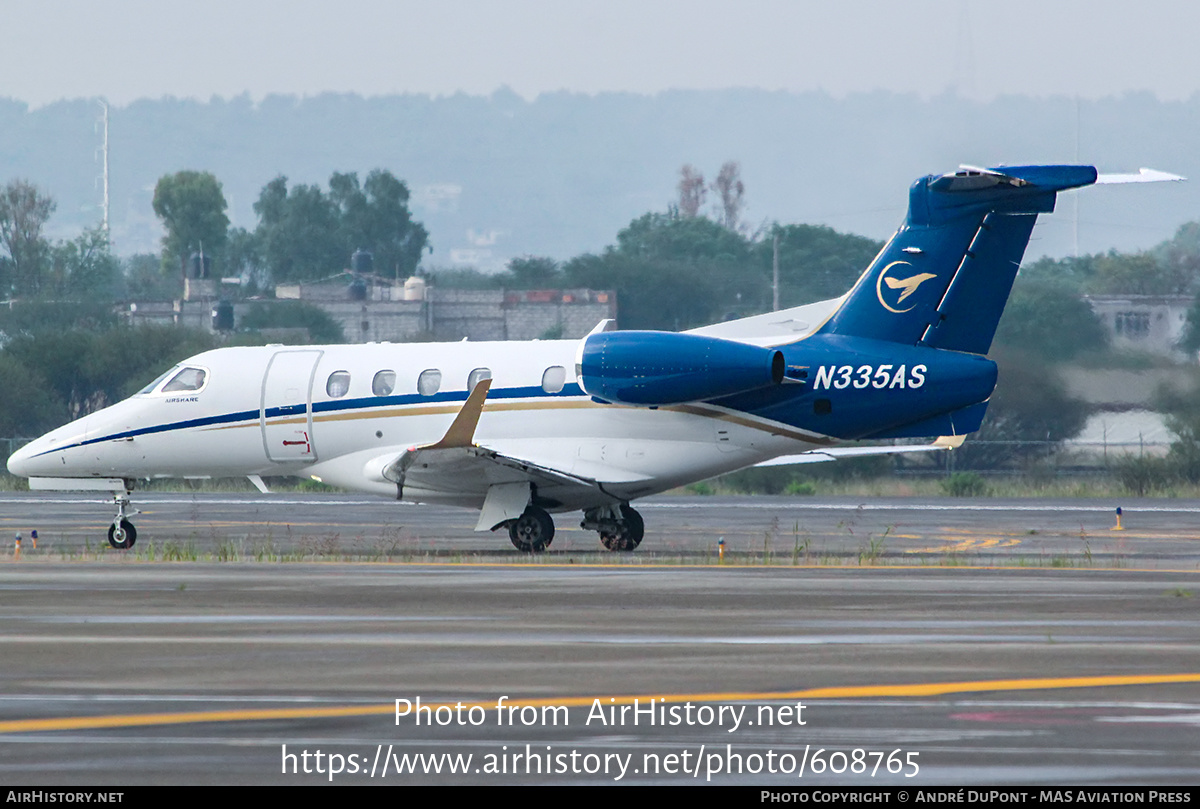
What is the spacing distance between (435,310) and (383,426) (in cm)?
5480

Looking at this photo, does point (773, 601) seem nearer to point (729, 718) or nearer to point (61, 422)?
point (729, 718)

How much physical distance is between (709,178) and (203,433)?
125110 mm

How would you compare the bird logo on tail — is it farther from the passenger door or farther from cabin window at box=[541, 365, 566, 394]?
the passenger door

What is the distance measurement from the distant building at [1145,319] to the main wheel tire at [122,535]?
22.0 m

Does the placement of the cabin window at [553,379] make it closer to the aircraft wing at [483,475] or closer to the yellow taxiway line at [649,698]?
the aircraft wing at [483,475]

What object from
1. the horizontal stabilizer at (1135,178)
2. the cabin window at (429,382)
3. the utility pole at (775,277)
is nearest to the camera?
the horizontal stabilizer at (1135,178)

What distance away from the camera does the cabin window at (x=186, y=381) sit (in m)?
26.5

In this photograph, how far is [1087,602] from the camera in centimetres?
1752

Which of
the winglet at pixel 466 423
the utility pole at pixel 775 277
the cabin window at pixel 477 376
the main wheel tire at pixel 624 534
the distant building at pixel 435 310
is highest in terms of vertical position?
the utility pole at pixel 775 277

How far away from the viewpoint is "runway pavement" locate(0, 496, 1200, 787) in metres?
9.55

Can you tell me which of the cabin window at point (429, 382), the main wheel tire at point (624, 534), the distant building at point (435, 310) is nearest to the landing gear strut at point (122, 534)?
the cabin window at point (429, 382)

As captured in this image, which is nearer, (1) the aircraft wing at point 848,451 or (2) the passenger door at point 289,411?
(1) the aircraft wing at point 848,451

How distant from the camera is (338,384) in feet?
84.5

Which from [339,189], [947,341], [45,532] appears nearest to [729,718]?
[947,341]
